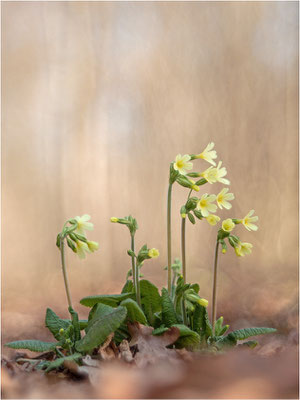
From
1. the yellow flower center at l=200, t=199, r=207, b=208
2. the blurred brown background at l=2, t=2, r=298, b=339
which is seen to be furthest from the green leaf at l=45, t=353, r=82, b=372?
the blurred brown background at l=2, t=2, r=298, b=339

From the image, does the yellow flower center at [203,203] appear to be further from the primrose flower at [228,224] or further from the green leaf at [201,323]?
the green leaf at [201,323]

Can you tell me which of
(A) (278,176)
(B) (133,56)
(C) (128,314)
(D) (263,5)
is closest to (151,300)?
(C) (128,314)

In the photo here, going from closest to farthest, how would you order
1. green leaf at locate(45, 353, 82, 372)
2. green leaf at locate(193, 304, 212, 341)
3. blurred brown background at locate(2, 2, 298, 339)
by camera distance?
green leaf at locate(45, 353, 82, 372) → green leaf at locate(193, 304, 212, 341) → blurred brown background at locate(2, 2, 298, 339)

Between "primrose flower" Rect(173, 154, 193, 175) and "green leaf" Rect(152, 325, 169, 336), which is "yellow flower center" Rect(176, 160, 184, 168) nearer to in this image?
"primrose flower" Rect(173, 154, 193, 175)

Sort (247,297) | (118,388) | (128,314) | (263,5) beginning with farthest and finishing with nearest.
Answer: (263,5) → (247,297) → (128,314) → (118,388)

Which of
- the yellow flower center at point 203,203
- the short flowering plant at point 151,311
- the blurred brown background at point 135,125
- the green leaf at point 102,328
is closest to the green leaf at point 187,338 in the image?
the short flowering plant at point 151,311

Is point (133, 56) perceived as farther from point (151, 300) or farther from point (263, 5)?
point (151, 300)
